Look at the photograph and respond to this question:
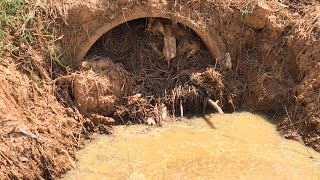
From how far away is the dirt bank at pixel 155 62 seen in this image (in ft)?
18.5

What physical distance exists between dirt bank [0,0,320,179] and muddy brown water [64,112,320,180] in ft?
0.72

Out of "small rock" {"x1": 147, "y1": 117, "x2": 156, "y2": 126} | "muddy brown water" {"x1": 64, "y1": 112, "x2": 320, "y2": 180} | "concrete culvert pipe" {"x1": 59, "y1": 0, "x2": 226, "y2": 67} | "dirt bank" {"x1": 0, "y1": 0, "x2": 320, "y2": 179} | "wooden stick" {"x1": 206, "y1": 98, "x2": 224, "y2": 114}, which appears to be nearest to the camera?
"muddy brown water" {"x1": 64, "y1": 112, "x2": 320, "y2": 180}

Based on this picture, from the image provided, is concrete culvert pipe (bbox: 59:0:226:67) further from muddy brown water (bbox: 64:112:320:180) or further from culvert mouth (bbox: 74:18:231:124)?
muddy brown water (bbox: 64:112:320:180)

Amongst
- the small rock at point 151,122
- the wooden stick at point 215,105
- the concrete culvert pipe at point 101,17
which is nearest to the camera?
the concrete culvert pipe at point 101,17

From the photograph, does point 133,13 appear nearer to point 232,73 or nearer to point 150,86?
point 150,86

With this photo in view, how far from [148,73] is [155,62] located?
0.21 meters

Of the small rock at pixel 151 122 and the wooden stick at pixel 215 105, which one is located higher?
the wooden stick at pixel 215 105

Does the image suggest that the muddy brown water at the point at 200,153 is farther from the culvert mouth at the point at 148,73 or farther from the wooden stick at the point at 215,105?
the culvert mouth at the point at 148,73

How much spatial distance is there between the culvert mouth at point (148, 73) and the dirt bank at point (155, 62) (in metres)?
0.01

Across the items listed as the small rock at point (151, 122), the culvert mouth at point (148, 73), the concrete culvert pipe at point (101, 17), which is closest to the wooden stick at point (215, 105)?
the culvert mouth at point (148, 73)

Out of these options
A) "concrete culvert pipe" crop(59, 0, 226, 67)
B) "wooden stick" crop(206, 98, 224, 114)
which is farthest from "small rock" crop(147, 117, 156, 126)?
"concrete culvert pipe" crop(59, 0, 226, 67)

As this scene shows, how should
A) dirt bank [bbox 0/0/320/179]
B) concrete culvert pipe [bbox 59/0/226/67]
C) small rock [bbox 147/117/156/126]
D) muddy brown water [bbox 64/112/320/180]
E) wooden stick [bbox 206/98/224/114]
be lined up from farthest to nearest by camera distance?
wooden stick [bbox 206/98/224/114] < small rock [bbox 147/117/156/126] < concrete culvert pipe [bbox 59/0/226/67] < dirt bank [bbox 0/0/320/179] < muddy brown water [bbox 64/112/320/180]

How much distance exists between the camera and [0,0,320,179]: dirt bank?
563 cm

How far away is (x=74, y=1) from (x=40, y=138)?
195 cm
